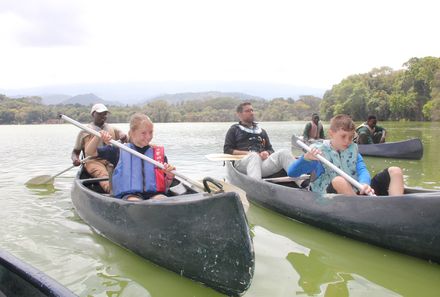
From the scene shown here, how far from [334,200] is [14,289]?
3.29 m

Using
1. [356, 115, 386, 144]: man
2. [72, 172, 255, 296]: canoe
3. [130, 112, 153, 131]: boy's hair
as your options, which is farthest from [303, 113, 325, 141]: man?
[72, 172, 255, 296]: canoe

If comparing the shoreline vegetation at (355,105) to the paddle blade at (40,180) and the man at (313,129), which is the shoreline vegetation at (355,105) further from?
the paddle blade at (40,180)

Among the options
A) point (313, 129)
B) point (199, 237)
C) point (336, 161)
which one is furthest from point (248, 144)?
point (313, 129)

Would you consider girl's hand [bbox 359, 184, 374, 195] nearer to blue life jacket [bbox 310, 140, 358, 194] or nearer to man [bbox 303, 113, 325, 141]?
blue life jacket [bbox 310, 140, 358, 194]

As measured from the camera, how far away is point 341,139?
4527 mm

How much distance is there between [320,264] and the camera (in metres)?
4.02

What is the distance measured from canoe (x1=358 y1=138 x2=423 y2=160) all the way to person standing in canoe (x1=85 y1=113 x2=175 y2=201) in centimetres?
934

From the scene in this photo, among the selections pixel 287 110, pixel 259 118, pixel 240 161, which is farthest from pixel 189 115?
pixel 240 161

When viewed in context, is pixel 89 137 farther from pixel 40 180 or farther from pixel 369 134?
pixel 369 134

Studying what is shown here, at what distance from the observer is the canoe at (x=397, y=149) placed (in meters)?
11.9

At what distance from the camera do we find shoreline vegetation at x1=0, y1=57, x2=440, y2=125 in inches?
2199

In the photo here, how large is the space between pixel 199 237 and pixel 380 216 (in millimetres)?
1859

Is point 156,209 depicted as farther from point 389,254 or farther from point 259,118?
point 259,118

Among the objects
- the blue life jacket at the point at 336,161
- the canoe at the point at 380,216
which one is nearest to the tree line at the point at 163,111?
the canoe at the point at 380,216
